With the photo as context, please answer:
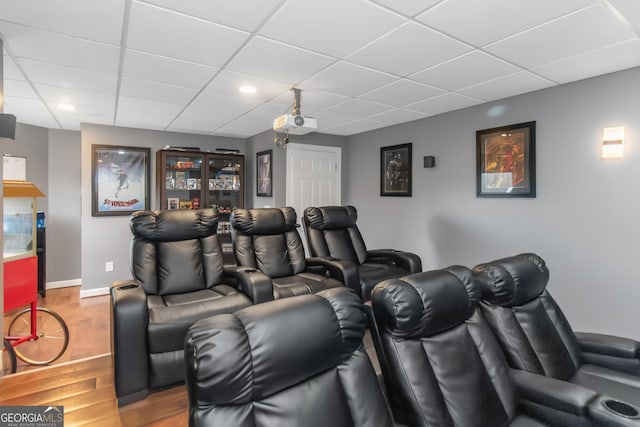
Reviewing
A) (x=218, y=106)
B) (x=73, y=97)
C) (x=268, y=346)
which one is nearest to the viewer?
(x=268, y=346)

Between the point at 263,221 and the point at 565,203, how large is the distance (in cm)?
277

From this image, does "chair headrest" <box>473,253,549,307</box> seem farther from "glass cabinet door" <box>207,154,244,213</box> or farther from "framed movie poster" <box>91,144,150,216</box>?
"framed movie poster" <box>91,144,150,216</box>

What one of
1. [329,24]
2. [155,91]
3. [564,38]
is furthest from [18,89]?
[564,38]

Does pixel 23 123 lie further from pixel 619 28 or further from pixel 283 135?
pixel 619 28

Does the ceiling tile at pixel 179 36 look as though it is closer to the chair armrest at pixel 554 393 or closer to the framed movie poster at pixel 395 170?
the chair armrest at pixel 554 393

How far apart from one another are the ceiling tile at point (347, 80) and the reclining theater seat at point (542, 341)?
171cm

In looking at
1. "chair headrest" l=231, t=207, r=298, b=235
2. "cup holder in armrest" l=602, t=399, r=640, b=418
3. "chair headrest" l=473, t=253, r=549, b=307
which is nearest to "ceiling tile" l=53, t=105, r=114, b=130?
"chair headrest" l=231, t=207, r=298, b=235

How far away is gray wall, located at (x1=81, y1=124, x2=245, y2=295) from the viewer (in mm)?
4660

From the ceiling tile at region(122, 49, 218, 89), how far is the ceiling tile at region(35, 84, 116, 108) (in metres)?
0.81

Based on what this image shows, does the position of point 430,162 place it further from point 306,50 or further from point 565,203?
point 306,50

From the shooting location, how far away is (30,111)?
3.96 m

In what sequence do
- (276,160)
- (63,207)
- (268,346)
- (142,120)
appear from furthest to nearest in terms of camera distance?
(63,207) < (276,160) < (142,120) < (268,346)

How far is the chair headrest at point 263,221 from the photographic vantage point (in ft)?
11.2

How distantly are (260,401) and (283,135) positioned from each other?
4329mm
